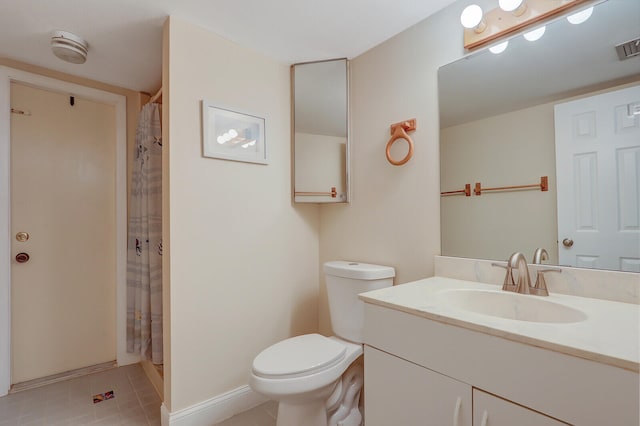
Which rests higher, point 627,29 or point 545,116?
point 627,29

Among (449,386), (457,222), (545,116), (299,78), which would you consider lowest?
(449,386)

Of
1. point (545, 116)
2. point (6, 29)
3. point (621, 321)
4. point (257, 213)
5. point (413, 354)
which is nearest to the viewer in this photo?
point (621, 321)

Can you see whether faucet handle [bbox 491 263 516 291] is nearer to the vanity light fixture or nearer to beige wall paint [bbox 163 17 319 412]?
the vanity light fixture

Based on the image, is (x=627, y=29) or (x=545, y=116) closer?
(x=627, y=29)

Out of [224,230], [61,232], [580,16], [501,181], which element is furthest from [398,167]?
[61,232]

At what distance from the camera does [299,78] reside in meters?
2.05

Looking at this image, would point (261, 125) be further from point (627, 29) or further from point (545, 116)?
point (627, 29)

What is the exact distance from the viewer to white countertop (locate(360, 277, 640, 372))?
66 cm

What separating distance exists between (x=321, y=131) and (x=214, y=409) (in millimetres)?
1820

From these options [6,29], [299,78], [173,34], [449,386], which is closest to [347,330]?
[449,386]

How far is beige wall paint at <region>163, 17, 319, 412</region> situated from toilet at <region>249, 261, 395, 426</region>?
0.39 meters

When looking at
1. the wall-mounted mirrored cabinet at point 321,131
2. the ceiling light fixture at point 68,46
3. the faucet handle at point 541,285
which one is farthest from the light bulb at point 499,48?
the ceiling light fixture at point 68,46

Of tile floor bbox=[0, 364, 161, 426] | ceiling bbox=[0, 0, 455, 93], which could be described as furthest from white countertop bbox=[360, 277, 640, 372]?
tile floor bbox=[0, 364, 161, 426]

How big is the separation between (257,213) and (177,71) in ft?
2.97
